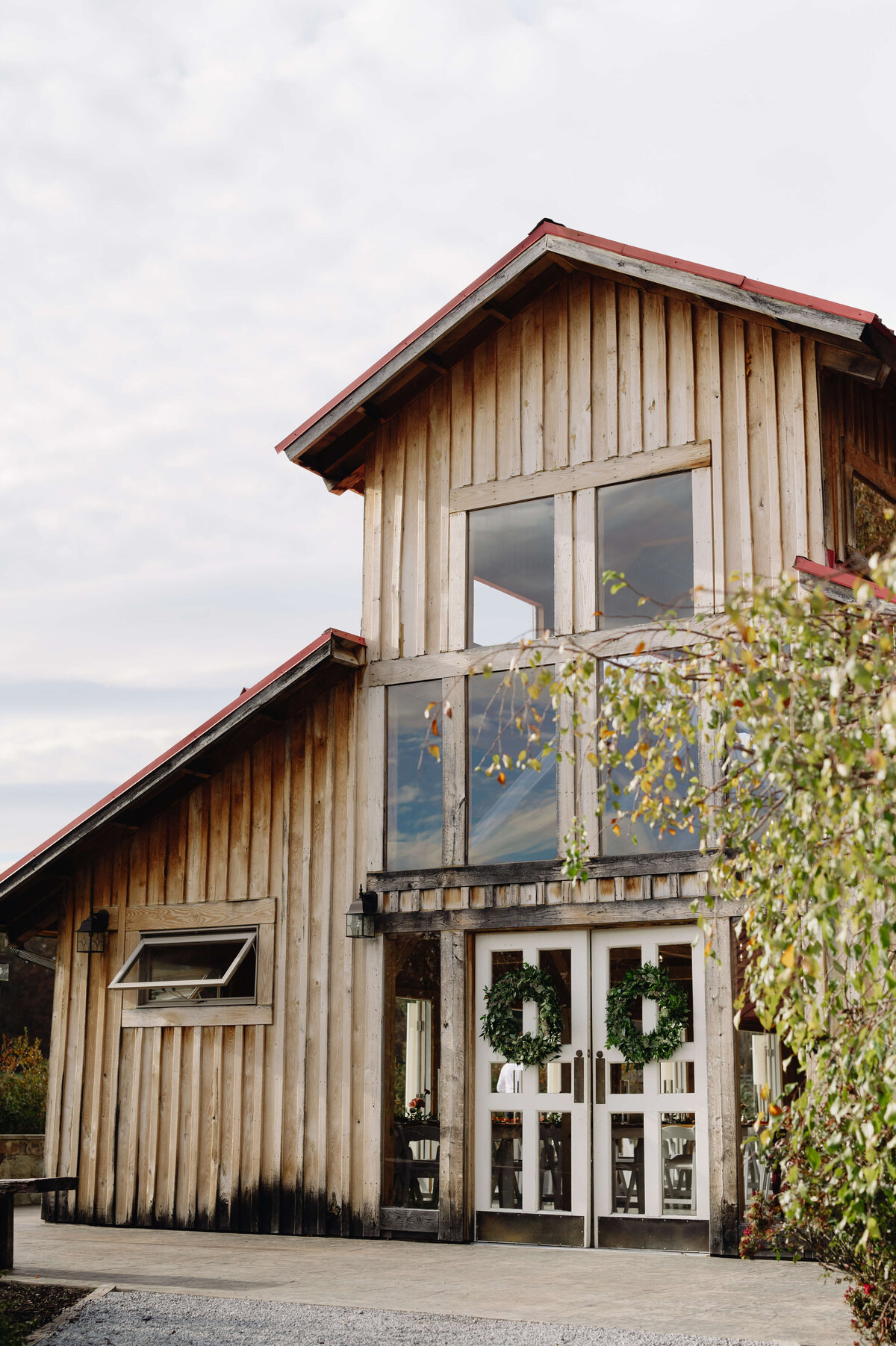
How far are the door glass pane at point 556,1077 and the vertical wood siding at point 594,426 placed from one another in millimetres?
3125

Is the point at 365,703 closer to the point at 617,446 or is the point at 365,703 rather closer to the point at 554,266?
the point at 617,446

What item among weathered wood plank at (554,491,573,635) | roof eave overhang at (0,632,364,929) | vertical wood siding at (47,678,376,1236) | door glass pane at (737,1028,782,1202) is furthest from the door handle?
roof eave overhang at (0,632,364,929)

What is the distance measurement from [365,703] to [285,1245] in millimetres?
3906

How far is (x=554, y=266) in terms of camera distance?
10.6 meters

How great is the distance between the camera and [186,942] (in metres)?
11.1

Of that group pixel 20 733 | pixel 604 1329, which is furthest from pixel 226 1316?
pixel 20 733

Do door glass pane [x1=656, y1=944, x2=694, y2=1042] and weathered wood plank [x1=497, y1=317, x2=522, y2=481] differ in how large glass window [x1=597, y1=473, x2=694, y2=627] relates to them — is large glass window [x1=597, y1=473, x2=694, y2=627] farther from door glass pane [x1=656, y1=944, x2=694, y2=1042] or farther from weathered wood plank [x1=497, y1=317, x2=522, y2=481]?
door glass pane [x1=656, y1=944, x2=694, y2=1042]

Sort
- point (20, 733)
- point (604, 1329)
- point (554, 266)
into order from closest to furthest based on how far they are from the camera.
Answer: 1. point (604, 1329)
2. point (554, 266)
3. point (20, 733)

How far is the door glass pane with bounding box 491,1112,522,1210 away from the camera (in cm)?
953

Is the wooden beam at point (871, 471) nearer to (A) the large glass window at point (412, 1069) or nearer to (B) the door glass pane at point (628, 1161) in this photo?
(A) the large glass window at point (412, 1069)

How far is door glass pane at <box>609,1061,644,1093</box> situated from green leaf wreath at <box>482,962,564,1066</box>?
1.36ft

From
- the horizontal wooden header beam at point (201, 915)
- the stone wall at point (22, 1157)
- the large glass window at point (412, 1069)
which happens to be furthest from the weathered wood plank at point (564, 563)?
the stone wall at point (22, 1157)

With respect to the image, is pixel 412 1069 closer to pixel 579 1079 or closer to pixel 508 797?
pixel 579 1079

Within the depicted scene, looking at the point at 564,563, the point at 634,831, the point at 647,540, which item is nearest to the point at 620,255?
the point at 647,540
